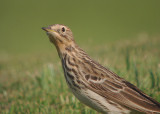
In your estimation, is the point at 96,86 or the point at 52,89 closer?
the point at 96,86

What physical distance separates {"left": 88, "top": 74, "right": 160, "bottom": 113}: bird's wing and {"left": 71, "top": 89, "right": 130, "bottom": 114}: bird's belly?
9cm

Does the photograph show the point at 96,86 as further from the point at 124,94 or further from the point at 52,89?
the point at 52,89

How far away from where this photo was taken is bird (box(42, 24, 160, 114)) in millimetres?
4219

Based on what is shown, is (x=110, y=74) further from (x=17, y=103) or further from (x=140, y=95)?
(x=17, y=103)

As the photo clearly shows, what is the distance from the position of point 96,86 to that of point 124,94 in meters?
0.52

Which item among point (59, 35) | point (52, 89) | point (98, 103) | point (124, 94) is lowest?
point (98, 103)

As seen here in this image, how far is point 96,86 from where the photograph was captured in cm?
439

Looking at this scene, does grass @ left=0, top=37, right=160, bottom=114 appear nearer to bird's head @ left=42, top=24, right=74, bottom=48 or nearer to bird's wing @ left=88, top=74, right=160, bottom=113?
bird's wing @ left=88, top=74, right=160, bottom=113

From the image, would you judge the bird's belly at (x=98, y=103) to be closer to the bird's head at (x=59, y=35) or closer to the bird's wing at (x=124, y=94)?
the bird's wing at (x=124, y=94)

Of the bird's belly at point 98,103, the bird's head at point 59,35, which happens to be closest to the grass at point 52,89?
the bird's belly at point 98,103

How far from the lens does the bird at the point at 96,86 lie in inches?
166

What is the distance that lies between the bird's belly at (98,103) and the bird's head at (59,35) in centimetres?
110

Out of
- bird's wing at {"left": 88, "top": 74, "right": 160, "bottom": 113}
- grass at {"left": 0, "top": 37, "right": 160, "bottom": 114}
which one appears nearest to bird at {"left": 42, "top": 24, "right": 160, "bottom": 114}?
bird's wing at {"left": 88, "top": 74, "right": 160, "bottom": 113}

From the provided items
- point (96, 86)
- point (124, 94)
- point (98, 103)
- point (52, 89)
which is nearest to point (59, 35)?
point (96, 86)
